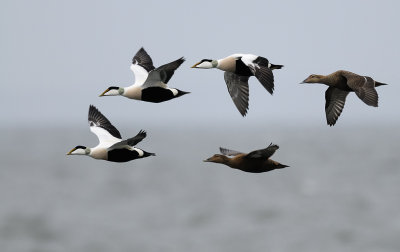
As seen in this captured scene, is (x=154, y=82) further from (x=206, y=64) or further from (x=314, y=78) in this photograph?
(x=314, y=78)

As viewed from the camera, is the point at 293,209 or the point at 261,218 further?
the point at 293,209

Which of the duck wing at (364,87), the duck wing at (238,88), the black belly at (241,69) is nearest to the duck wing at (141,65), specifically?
the duck wing at (238,88)

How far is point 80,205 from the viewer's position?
5325cm

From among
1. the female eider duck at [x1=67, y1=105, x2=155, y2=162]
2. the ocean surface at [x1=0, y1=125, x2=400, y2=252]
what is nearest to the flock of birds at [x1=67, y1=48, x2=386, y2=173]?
the female eider duck at [x1=67, y1=105, x2=155, y2=162]

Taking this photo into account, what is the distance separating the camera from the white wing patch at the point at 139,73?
1400 centimetres

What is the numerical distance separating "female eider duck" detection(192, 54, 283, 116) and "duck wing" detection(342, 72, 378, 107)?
1.25 metres

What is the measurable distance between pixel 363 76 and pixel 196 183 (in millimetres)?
52101

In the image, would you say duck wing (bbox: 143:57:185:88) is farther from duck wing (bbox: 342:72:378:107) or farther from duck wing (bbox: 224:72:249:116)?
duck wing (bbox: 342:72:378:107)

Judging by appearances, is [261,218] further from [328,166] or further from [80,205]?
[328,166]

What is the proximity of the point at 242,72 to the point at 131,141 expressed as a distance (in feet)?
9.92

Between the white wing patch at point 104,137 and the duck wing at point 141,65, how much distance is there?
1.01 m

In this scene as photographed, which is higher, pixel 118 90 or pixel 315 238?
pixel 118 90

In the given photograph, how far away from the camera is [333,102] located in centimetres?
1416

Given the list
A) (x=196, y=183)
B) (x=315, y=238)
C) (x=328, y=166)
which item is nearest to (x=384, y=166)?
(x=328, y=166)
